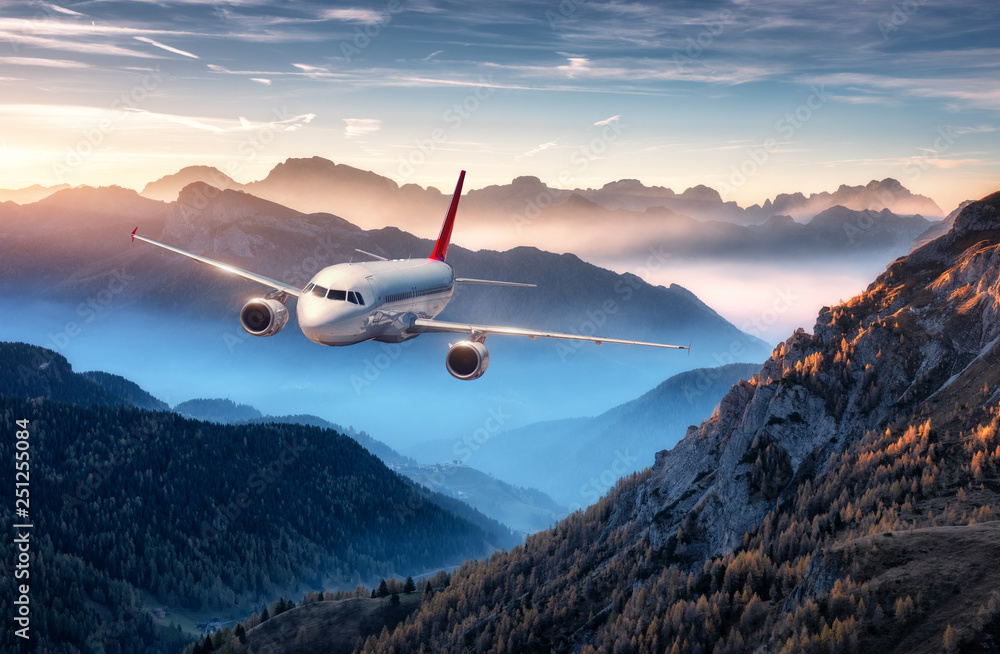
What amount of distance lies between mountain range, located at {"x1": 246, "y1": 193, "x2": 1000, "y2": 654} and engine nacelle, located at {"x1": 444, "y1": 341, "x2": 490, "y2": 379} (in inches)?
1010

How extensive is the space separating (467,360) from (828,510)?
3539 cm

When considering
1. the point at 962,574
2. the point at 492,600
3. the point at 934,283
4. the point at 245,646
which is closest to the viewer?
the point at 962,574

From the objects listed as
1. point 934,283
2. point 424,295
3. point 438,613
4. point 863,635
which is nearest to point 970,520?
point 863,635

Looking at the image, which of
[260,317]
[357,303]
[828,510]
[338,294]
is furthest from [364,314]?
[828,510]

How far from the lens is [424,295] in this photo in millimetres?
85438

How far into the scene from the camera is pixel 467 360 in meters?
66.4

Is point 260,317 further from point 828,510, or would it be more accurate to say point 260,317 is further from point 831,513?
point 828,510

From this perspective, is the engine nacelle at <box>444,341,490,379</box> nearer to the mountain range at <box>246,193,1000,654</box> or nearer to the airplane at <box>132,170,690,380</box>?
the airplane at <box>132,170,690,380</box>

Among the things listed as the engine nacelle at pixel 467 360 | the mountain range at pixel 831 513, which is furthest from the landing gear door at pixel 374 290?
the mountain range at pixel 831 513

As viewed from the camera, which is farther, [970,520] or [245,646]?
[245,646]

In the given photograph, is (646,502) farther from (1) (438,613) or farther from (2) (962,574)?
(2) (962,574)

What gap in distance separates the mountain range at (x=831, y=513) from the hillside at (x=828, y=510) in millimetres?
180

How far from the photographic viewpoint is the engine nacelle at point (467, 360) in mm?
66188

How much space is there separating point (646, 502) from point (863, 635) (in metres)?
75.5
